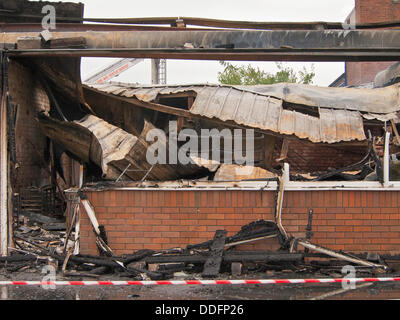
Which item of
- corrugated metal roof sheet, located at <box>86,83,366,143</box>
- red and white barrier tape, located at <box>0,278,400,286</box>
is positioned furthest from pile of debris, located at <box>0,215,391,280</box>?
corrugated metal roof sheet, located at <box>86,83,366,143</box>

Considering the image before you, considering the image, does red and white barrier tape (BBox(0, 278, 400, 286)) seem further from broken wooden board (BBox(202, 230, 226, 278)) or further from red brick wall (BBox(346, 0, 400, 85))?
red brick wall (BBox(346, 0, 400, 85))

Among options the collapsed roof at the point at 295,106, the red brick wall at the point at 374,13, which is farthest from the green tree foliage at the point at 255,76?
the collapsed roof at the point at 295,106

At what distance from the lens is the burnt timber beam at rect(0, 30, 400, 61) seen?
→ 598 centimetres

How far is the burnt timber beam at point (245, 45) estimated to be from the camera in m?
5.98

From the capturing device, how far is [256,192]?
5730 millimetres

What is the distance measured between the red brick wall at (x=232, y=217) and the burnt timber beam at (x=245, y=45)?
1974 millimetres

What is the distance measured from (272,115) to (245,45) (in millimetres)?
1446

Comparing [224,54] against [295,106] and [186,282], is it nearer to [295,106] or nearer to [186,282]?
[295,106]

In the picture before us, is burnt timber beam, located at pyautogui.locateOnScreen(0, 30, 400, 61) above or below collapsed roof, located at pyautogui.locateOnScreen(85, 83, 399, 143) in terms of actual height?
above

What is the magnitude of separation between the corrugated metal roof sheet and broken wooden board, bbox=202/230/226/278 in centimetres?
208

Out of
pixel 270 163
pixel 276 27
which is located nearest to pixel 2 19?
pixel 276 27

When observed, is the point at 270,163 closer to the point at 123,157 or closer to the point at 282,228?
the point at 282,228

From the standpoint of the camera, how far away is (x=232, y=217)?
18.9 ft
